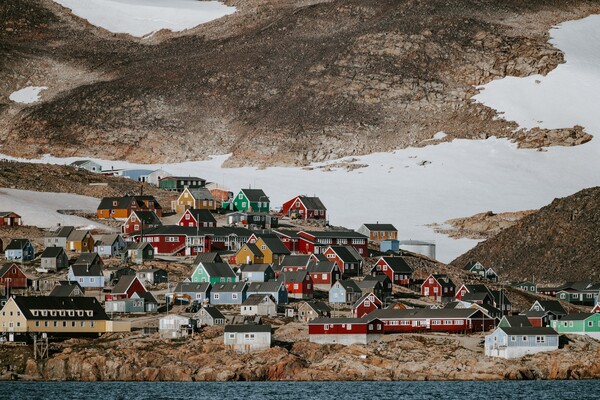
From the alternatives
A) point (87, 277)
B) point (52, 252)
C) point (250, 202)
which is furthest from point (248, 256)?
point (250, 202)

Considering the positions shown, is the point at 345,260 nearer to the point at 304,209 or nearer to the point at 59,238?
the point at 59,238

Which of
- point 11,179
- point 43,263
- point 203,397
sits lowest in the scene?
point 203,397

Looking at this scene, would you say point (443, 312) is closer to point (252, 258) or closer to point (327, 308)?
point (327, 308)

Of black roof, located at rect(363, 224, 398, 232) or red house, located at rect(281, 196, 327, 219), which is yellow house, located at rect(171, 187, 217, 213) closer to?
red house, located at rect(281, 196, 327, 219)

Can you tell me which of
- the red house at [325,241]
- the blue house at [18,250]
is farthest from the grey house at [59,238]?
the red house at [325,241]

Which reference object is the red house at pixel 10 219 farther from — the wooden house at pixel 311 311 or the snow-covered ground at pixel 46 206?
the wooden house at pixel 311 311

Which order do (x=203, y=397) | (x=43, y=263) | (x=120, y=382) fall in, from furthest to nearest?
(x=43, y=263), (x=120, y=382), (x=203, y=397)

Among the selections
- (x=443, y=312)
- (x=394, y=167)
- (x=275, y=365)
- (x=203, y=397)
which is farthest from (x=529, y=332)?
(x=394, y=167)
